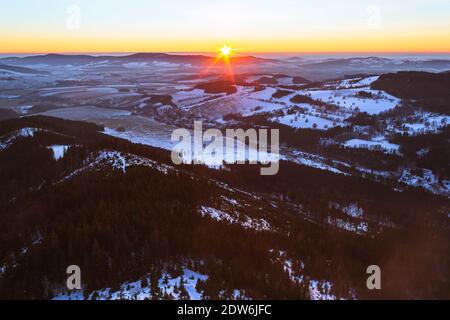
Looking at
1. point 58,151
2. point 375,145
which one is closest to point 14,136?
point 58,151

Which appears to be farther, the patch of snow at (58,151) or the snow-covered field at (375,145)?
the snow-covered field at (375,145)

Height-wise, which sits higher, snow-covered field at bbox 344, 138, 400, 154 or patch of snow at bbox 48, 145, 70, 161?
patch of snow at bbox 48, 145, 70, 161

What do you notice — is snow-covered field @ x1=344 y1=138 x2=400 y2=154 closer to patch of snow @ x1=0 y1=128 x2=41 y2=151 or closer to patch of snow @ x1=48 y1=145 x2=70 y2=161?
patch of snow @ x1=48 y1=145 x2=70 y2=161

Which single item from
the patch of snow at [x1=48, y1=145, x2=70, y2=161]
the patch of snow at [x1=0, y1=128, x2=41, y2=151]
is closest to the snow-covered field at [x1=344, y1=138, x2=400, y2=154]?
the patch of snow at [x1=48, y1=145, x2=70, y2=161]

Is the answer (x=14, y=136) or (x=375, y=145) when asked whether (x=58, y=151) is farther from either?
(x=375, y=145)

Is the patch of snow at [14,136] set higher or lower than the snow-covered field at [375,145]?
higher

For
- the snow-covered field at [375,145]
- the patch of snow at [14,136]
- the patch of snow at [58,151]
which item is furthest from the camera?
the snow-covered field at [375,145]

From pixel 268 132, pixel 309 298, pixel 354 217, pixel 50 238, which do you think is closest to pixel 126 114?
pixel 268 132

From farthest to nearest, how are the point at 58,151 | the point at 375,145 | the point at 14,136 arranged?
the point at 375,145, the point at 14,136, the point at 58,151

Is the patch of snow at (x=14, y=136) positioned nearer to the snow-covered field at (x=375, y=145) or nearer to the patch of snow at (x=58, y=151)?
the patch of snow at (x=58, y=151)

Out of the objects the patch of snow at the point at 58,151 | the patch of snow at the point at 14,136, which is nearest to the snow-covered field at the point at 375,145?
the patch of snow at the point at 58,151

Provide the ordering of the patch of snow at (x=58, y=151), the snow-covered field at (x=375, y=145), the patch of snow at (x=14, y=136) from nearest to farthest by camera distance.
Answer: the patch of snow at (x=58, y=151), the patch of snow at (x=14, y=136), the snow-covered field at (x=375, y=145)
